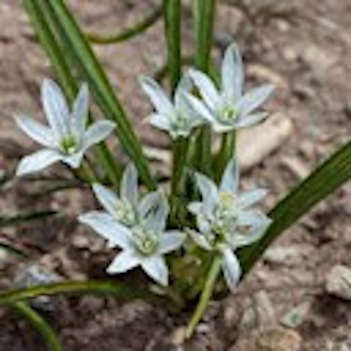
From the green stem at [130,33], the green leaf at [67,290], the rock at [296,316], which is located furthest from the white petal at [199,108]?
the green stem at [130,33]

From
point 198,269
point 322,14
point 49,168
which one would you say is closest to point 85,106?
point 198,269

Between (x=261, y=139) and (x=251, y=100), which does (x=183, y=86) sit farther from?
(x=261, y=139)

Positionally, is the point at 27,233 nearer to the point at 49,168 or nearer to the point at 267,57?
the point at 49,168

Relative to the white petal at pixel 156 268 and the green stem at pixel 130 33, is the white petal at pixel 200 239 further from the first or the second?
the green stem at pixel 130 33

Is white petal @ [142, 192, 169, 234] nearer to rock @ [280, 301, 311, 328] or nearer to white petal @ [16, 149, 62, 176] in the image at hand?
white petal @ [16, 149, 62, 176]

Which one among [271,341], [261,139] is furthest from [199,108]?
[261,139]
